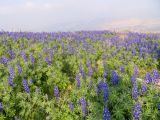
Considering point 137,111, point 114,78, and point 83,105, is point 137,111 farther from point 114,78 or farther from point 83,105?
point 114,78

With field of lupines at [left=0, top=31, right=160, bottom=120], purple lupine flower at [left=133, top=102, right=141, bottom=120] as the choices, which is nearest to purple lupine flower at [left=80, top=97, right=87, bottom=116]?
field of lupines at [left=0, top=31, right=160, bottom=120]

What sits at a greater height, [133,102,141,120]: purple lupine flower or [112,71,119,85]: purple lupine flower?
[112,71,119,85]: purple lupine flower

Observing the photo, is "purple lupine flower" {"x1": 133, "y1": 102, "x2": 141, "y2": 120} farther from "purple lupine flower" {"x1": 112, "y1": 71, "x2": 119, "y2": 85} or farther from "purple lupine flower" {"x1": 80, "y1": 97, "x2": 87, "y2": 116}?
"purple lupine flower" {"x1": 112, "y1": 71, "x2": 119, "y2": 85}

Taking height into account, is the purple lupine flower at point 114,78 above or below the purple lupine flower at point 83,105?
above

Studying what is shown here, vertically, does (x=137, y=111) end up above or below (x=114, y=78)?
below

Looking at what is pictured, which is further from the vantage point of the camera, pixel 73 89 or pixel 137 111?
pixel 73 89

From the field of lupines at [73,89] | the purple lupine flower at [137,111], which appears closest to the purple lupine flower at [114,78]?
the field of lupines at [73,89]

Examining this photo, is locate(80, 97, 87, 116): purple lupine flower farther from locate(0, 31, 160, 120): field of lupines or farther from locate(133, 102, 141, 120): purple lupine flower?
locate(133, 102, 141, 120): purple lupine flower

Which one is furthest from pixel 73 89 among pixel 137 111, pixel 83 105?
pixel 137 111

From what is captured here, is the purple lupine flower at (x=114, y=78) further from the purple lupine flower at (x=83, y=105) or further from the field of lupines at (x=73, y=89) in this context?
the purple lupine flower at (x=83, y=105)

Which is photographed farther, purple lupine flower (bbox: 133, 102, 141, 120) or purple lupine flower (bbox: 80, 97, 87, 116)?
purple lupine flower (bbox: 80, 97, 87, 116)

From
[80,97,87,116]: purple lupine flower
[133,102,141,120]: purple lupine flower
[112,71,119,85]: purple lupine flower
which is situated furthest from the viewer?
[112,71,119,85]: purple lupine flower

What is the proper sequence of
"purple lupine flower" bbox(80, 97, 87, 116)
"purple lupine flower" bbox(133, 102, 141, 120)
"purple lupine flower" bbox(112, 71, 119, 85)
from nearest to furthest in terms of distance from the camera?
"purple lupine flower" bbox(133, 102, 141, 120)
"purple lupine flower" bbox(80, 97, 87, 116)
"purple lupine flower" bbox(112, 71, 119, 85)

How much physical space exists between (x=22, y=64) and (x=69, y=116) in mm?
3335
